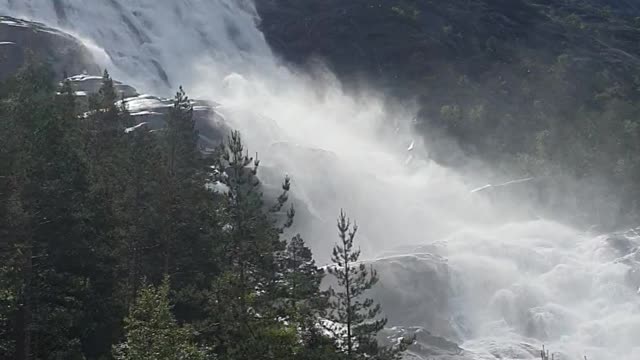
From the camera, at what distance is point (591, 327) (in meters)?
66.1

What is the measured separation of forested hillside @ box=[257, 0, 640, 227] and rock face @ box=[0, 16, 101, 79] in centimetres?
5790

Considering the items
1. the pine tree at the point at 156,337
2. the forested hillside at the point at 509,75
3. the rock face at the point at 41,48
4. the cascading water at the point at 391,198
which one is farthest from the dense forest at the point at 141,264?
the forested hillside at the point at 509,75

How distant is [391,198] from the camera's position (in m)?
99.3

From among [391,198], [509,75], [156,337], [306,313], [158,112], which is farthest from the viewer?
[509,75]

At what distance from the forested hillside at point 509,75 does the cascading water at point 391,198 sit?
18.6 feet

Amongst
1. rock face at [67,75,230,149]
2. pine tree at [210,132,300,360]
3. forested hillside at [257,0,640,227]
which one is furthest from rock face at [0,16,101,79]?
forested hillside at [257,0,640,227]

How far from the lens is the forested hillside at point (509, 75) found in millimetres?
107500

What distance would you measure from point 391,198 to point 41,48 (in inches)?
1840

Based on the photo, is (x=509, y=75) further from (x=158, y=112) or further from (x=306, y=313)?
(x=306, y=313)

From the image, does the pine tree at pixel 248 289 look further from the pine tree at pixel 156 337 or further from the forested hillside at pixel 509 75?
the forested hillside at pixel 509 75

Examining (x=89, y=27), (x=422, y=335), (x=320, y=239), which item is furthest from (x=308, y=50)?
(x=422, y=335)

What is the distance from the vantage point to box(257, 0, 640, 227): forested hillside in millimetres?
107500

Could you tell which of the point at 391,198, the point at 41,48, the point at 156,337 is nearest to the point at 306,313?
the point at 156,337

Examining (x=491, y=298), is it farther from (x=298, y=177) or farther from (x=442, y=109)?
(x=442, y=109)
